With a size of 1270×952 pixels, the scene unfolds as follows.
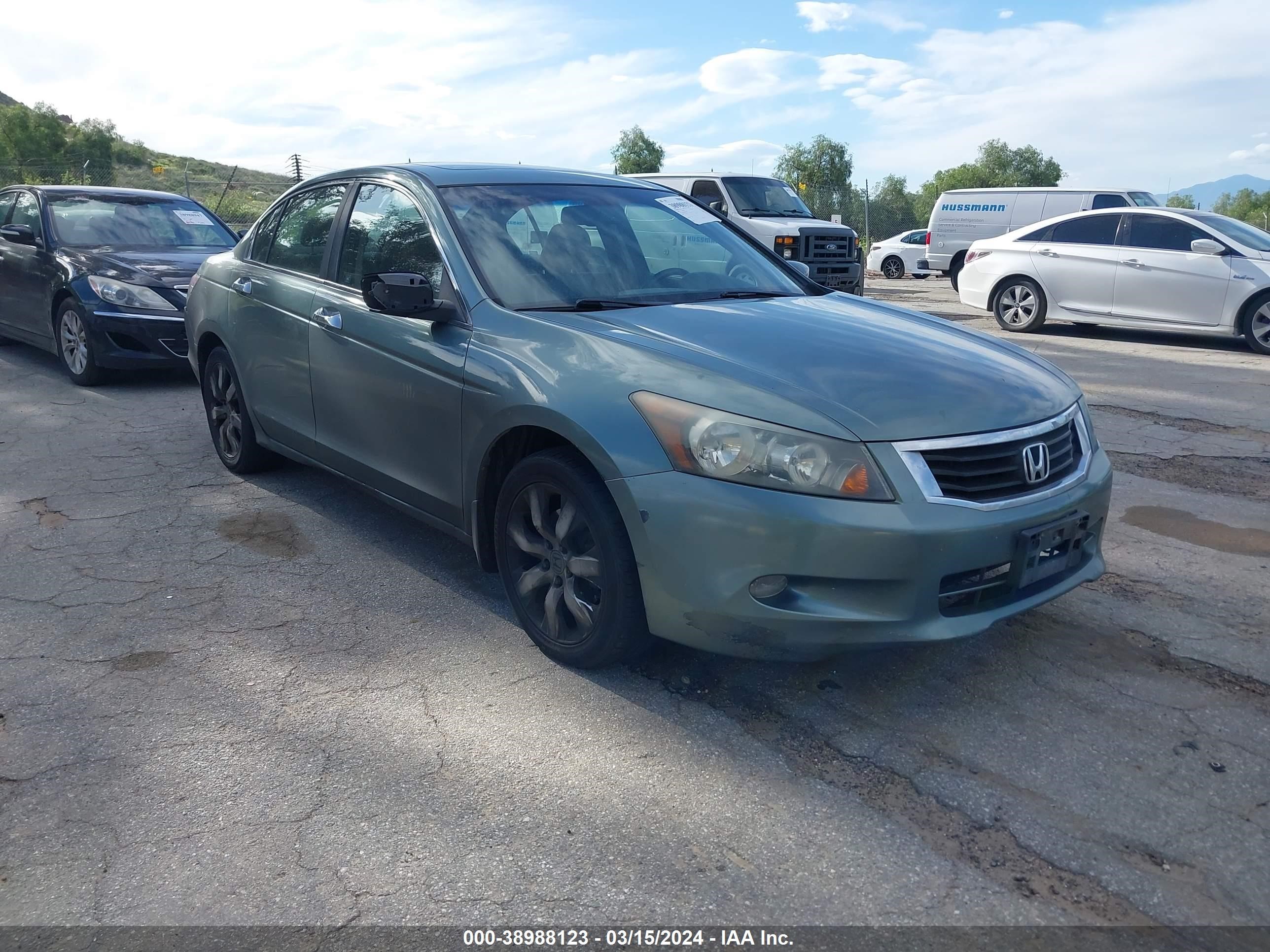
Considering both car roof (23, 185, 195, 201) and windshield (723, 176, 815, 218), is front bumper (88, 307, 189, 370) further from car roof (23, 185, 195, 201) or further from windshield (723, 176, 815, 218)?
windshield (723, 176, 815, 218)

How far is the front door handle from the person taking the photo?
4.26 metres

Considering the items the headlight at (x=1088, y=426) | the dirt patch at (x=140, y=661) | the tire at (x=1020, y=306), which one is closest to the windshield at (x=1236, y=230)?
the tire at (x=1020, y=306)

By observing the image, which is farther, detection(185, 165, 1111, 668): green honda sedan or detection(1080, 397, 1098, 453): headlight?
detection(1080, 397, 1098, 453): headlight

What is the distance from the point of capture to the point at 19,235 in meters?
8.71

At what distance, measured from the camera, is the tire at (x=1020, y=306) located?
12.3m

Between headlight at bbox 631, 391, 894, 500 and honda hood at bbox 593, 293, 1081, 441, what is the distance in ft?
0.32

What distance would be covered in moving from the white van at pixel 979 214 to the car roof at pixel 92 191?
544 inches

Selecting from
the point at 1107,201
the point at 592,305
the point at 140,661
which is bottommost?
the point at 140,661

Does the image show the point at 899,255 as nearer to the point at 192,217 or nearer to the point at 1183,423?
the point at 1183,423

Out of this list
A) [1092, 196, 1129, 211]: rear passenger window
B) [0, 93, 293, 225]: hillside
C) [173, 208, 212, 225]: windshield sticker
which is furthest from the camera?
[0, 93, 293, 225]: hillside

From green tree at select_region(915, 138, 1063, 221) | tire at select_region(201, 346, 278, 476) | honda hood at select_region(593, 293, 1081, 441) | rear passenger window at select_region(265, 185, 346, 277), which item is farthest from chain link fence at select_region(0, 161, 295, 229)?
green tree at select_region(915, 138, 1063, 221)

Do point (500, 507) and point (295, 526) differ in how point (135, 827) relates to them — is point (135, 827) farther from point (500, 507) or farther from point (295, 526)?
point (295, 526)

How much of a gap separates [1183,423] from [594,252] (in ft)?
16.9

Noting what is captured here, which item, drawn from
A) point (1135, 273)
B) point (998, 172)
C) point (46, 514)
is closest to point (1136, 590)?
point (46, 514)
